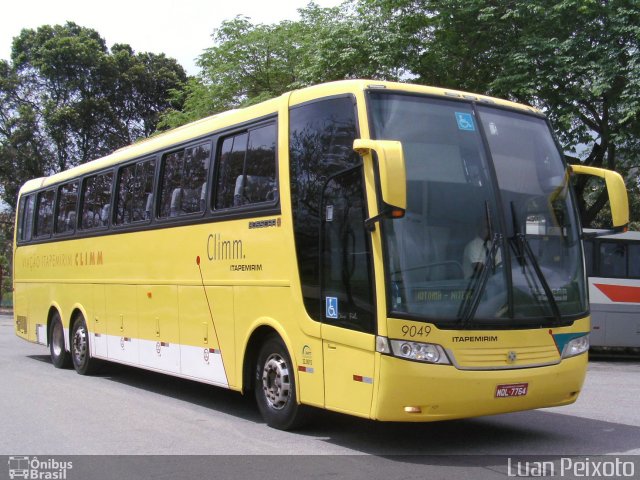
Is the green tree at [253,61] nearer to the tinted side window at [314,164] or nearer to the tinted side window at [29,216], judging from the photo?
the tinted side window at [29,216]

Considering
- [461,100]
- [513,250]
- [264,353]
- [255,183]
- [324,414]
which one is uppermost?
[461,100]

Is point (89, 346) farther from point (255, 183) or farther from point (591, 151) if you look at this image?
point (591, 151)

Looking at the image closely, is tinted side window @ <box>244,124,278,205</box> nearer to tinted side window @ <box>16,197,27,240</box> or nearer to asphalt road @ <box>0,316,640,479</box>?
asphalt road @ <box>0,316,640,479</box>

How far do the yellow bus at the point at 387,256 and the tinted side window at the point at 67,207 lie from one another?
4918 mm

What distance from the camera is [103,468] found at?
6.67m

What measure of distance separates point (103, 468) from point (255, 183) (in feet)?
11.3

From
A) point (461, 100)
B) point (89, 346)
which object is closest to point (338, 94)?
point (461, 100)

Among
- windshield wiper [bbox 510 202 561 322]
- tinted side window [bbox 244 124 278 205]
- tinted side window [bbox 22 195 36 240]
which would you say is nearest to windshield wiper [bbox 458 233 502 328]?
windshield wiper [bbox 510 202 561 322]

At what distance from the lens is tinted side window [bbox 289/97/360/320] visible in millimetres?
7316

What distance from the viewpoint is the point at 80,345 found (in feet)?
44.4

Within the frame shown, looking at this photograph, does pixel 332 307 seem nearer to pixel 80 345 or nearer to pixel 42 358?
pixel 80 345

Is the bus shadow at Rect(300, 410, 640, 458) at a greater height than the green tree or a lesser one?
lesser

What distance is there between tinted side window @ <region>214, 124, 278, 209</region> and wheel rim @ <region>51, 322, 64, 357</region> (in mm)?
6578

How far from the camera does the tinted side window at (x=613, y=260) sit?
1789cm
